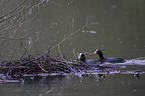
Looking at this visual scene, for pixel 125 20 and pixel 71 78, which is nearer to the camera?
pixel 71 78

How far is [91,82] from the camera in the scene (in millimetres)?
9047

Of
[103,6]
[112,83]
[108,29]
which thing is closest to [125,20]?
[108,29]

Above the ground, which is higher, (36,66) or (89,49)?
(89,49)

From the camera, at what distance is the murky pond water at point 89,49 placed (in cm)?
833

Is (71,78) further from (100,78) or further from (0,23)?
(0,23)

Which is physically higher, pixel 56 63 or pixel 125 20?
pixel 125 20

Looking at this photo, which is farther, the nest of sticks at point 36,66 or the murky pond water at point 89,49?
the nest of sticks at point 36,66

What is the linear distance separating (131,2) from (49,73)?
2744cm

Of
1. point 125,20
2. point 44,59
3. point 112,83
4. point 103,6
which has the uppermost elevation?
point 103,6

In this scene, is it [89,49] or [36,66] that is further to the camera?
[89,49]

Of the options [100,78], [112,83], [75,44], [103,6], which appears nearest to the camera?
[112,83]

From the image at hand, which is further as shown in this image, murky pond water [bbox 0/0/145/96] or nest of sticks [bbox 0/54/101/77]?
nest of sticks [bbox 0/54/101/77]

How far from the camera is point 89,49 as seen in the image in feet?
49.2

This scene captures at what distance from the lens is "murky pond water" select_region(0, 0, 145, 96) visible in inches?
328
